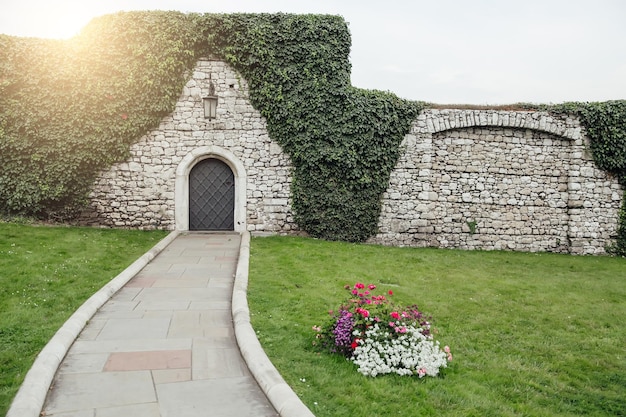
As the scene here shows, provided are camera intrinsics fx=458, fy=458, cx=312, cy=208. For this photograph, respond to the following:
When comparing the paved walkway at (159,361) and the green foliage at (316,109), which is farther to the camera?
the green foliage at (316,109)

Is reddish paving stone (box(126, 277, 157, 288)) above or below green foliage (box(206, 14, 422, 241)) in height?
below

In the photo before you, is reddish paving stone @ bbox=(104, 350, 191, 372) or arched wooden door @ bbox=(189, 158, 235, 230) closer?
reddish paving stone @ bbox=(104, 350, 191, 372)

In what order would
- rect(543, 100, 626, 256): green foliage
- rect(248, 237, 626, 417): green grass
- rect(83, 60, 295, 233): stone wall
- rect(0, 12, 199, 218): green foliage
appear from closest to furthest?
rect(248, 237, 626, 417): green grass
rect(0, 12, 199, 218): green foliage
rect(83, 60, 295, 233): stone wall
rect(543, 100, 626, 256): green foliage

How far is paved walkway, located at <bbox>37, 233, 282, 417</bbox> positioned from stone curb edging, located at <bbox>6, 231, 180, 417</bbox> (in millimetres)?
85

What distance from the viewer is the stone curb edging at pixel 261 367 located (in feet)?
12.1

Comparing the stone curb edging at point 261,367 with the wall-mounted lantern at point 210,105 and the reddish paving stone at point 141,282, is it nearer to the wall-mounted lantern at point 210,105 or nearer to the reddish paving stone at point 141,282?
the reddish paving stone at point 141,282

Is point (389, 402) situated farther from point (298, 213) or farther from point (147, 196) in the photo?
point (147, 196)

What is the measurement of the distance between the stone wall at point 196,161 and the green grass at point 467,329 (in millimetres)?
2083

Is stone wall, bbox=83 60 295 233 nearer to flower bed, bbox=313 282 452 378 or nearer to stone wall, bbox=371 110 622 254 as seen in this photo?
stone wall, bbox=371 110 622 254

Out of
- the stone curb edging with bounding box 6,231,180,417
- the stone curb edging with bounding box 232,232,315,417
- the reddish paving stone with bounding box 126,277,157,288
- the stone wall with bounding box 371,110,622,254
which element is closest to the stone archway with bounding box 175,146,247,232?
the stone wall with bounding box 371,110,622,254

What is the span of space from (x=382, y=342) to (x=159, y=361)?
2.36 m

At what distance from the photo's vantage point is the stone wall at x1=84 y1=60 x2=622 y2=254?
42.8ft

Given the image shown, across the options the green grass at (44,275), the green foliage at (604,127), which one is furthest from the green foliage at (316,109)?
the green foliage at (604,127)

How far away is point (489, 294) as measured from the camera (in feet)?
27.0
